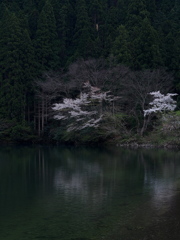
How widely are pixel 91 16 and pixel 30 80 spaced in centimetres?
1534

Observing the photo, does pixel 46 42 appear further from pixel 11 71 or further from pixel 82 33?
pixel 11 71

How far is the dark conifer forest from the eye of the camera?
3019 cm

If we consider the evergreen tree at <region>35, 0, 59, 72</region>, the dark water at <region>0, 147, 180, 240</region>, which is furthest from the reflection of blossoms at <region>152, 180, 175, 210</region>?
the evergreen tree at <region>35, 0, 59, 72</region>

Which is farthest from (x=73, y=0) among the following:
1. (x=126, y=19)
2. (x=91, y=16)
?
(x=126, y=19)

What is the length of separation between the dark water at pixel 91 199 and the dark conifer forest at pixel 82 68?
29.7 ft

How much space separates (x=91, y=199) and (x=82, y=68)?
20827mm

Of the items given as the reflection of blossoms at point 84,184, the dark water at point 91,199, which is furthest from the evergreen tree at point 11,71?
the reflection of blossoms at point 84,184

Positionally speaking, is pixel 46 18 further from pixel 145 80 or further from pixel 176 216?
pixel 176 216

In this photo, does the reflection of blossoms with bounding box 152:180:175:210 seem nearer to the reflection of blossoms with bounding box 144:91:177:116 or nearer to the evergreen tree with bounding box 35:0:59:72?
the reflection of blossoms with bounding box 144:91:177:116

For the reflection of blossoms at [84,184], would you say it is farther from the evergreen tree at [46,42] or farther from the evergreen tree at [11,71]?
the evergreen tree at [46,42]

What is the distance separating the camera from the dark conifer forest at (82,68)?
99.0ft

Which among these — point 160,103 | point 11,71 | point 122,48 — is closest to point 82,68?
point 122,48

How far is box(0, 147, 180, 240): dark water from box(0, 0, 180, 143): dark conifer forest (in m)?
9.05

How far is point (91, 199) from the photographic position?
485 inches
